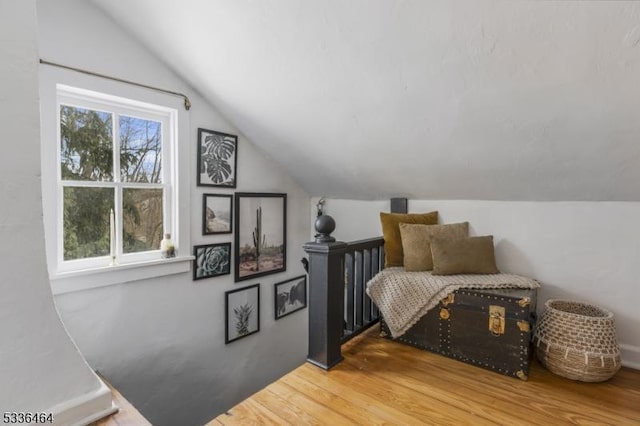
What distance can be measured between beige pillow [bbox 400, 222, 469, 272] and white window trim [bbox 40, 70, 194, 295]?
1.51 metres

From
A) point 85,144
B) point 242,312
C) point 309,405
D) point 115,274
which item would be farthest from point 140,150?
point 309,405

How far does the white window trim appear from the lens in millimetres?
1707

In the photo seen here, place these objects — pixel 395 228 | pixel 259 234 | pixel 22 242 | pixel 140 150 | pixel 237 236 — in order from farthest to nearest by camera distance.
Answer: pixel 259 234 < pixel 237 236 < pixel 395 228 < pixel 140 150 < pixel 22 242

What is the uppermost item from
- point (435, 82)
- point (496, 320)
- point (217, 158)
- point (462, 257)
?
point (435, 82)

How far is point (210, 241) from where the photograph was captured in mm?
2477

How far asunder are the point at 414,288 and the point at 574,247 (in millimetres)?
1003

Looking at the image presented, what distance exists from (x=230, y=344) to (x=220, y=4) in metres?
2.31

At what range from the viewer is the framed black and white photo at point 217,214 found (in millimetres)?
2424

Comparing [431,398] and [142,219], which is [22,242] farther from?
[431,398]

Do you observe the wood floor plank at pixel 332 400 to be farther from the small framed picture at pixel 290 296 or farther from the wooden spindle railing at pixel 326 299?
the small framed picture at pixel 290 296

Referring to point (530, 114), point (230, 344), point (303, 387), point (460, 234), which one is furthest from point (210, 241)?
point (530, 114)

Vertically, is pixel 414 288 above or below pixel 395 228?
below

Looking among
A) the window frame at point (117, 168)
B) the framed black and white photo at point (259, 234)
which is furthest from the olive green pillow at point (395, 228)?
the window frame at point (117, 168)

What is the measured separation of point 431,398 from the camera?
5.17 feet
